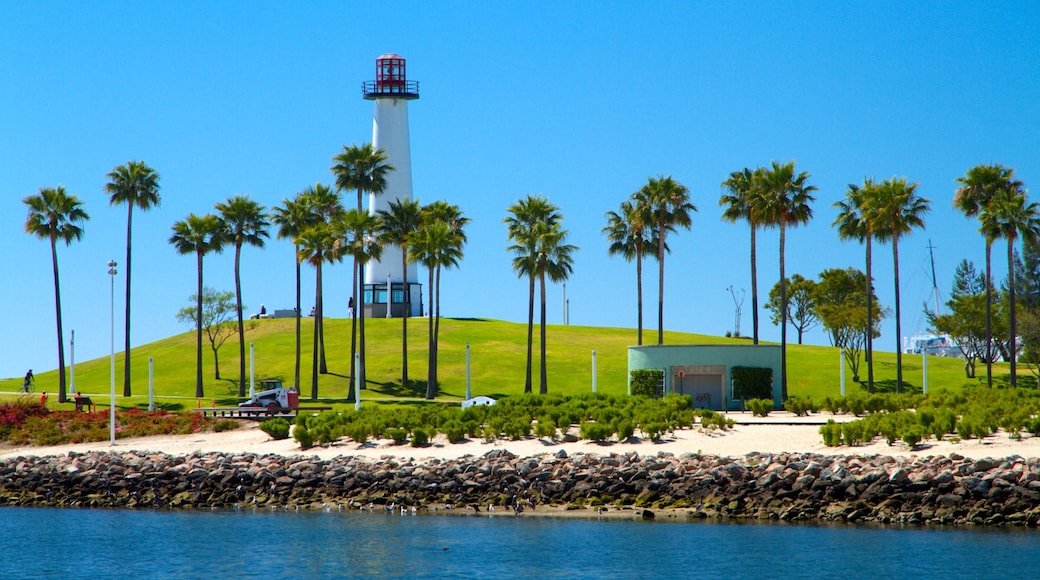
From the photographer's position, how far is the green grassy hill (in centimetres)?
7994

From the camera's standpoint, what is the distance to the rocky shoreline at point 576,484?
1329 inches

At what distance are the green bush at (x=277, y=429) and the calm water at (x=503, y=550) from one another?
11.8 metres

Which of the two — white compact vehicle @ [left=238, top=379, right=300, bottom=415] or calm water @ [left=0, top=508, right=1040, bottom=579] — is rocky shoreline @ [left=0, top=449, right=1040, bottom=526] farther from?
white compact vehicle @ [left=238, top=379, right=300, bottom=415]

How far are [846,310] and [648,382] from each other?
36049 mm

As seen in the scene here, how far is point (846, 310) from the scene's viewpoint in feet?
298

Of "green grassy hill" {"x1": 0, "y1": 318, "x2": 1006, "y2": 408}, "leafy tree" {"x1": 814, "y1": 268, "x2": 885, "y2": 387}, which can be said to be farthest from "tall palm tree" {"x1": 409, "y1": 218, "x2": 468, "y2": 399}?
"leafy tree" {"x1": 814, "y1": 268, "x2": 885, "y2": 387}

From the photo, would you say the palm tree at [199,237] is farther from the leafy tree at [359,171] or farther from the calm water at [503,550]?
the calm water at [503,550]

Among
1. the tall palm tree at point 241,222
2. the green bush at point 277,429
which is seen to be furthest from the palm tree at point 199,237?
the green bush at point 277,429

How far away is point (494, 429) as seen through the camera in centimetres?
4531

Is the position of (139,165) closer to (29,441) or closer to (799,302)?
(29,441)

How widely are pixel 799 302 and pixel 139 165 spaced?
195 ft

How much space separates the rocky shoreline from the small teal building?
64.9ft

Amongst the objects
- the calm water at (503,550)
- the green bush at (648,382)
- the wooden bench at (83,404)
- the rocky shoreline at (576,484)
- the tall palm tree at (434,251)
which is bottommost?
the calm water at (503,550)

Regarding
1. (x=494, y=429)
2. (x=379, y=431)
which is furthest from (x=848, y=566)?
(x=379, y=431)
